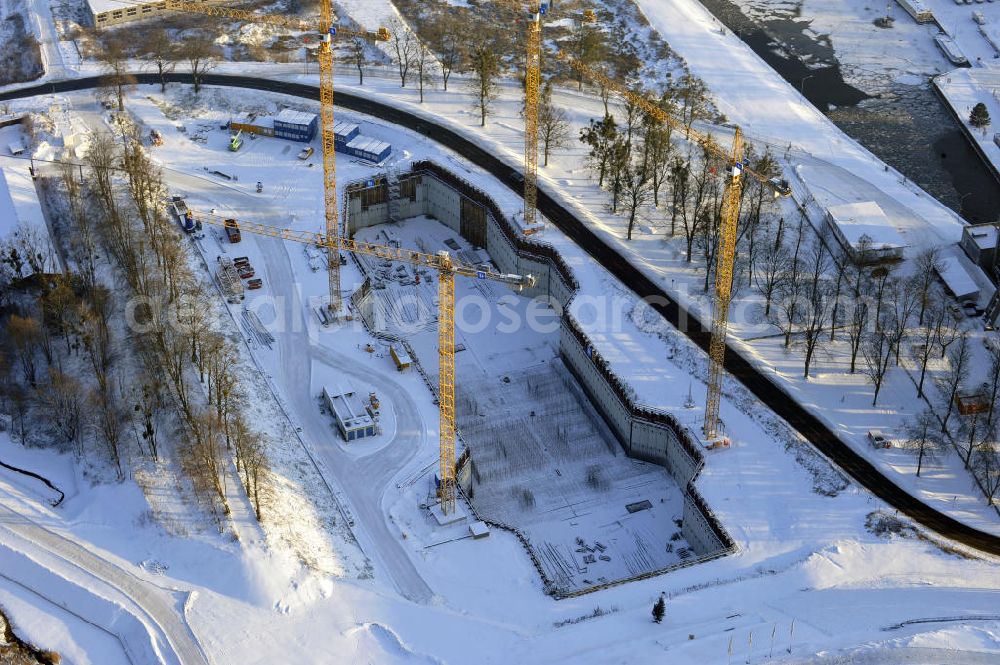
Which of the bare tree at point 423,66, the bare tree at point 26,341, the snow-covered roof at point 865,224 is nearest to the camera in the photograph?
the bare tree at point 26,341

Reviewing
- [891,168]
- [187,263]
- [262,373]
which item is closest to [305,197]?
[187,263]

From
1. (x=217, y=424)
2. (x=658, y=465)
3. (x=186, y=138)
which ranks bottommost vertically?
(x=658, y=465)

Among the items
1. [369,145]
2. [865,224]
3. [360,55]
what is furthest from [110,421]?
[360,55]

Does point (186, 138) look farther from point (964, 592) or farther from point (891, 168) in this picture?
point (964, 592)

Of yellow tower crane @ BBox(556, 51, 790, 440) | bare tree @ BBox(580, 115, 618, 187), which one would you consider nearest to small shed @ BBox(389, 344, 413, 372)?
yellow tower crane @ BBox(556, 51, 790, 440)

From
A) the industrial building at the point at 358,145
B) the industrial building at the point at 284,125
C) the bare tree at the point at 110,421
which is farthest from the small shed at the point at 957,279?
the bare tree at the point at 110,421

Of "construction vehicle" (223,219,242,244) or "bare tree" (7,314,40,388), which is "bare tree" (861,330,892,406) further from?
"bare tree" (7,314,40,388)

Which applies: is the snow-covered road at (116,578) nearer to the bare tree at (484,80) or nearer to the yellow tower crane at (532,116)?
the yellow tower crane at (532,116)
